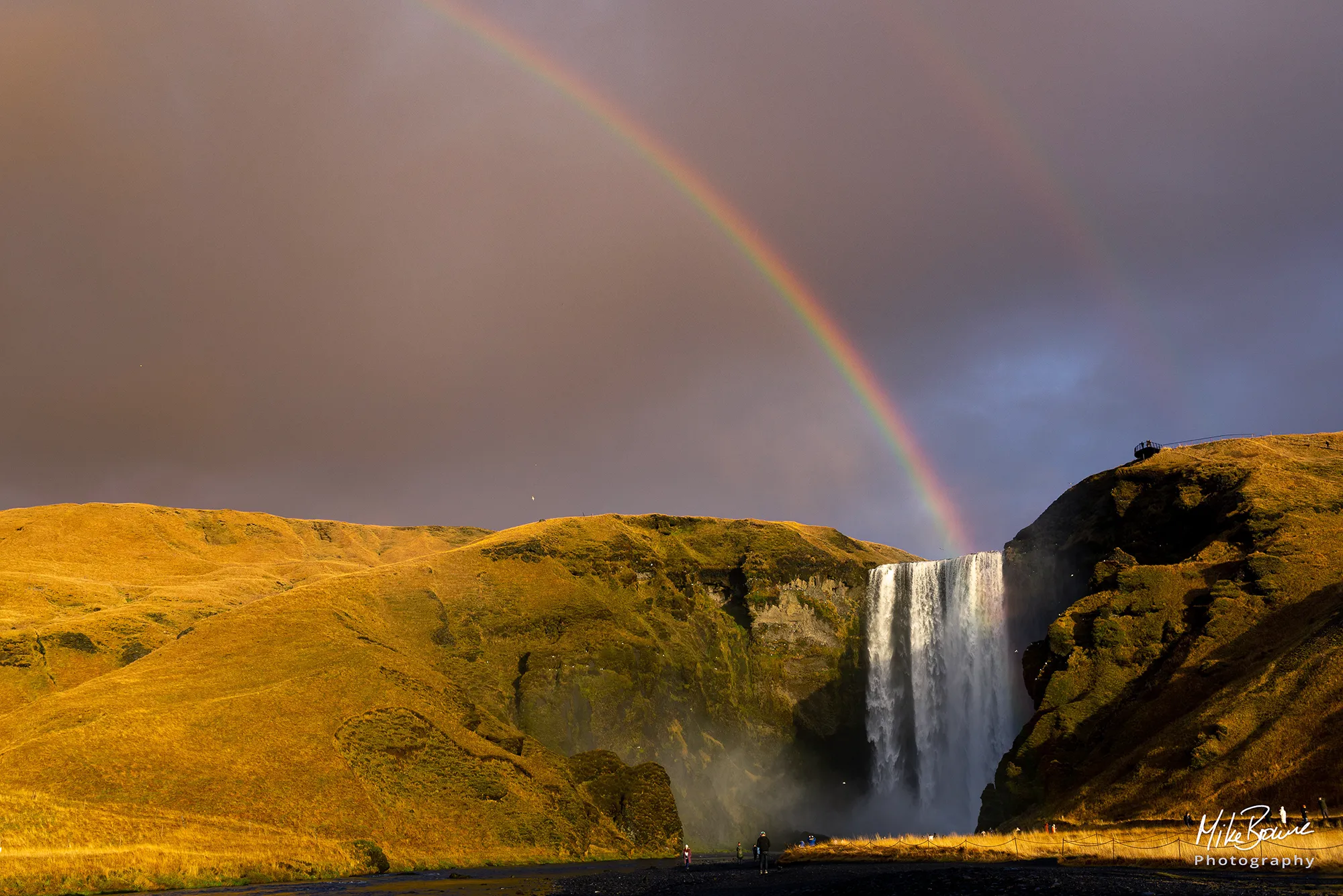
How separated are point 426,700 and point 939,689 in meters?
53.7

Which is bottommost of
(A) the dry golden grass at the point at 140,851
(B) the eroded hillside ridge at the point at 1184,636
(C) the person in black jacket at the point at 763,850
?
(C) the person in black jacket at the point at 763,850

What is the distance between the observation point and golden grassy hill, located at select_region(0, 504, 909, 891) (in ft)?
202

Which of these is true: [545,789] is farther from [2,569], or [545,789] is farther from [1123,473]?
[2,569]

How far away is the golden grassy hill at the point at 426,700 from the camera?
61.5m

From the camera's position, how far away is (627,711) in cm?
10369

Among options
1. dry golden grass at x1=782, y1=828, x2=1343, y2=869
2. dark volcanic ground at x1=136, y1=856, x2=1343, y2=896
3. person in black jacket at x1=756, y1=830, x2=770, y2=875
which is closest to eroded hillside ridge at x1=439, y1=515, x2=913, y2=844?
dark volcanic ground at x1=136, y1=856, x2=1343, y2=896

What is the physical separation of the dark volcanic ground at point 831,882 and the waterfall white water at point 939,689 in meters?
40.0

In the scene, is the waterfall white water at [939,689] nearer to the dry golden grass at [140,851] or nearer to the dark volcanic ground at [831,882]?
the dark volcanic ground at [831,882]

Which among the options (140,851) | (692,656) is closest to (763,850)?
(140,851)

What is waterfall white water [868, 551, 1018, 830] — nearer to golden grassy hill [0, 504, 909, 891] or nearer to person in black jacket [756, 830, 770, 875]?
golden grassy hill [0, 504, 909, 891]

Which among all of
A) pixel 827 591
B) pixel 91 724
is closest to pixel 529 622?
pixel 827 591

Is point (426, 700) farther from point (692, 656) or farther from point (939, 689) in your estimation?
point (939, 689)

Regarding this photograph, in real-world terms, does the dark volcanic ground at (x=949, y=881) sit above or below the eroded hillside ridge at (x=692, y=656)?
below

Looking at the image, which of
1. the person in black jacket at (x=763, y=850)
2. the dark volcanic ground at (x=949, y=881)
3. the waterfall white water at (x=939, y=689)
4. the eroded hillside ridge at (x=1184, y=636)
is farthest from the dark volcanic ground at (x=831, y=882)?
the waterfall white water at (x=939, y=689)
